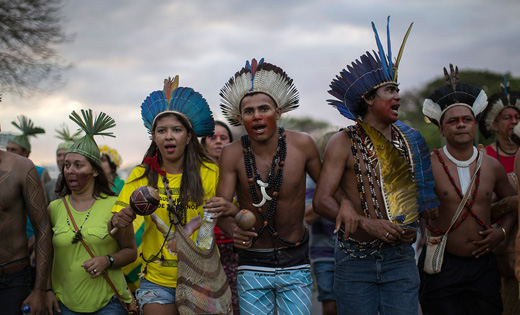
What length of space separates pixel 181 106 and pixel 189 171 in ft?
1.90

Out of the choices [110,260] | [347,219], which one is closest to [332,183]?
[347,219]

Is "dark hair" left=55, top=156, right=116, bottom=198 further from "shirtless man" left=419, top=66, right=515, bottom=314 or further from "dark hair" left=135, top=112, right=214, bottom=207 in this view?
"shirtless man" left=419, top=66, right=515, bottom=314

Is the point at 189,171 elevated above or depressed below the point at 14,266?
above

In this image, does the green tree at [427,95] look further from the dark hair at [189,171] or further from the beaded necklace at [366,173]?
the dark hair at [189,171]

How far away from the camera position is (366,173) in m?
3.93

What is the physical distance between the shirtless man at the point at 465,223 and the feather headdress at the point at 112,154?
4.36m

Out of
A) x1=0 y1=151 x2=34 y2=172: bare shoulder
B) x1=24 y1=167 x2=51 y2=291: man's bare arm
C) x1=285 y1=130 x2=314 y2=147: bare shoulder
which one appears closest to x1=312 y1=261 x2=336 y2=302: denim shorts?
x1=285 y1=130 x2=314 y2=147: bare shoulder

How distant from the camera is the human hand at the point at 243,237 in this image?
365 centimetres

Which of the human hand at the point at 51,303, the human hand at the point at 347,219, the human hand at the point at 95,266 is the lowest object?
the human hand at the point at 51,303

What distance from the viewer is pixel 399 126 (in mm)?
4129

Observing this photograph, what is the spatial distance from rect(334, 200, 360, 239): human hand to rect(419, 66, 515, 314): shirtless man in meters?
1.27

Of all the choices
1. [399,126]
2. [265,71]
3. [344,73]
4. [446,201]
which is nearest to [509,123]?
[446,201]

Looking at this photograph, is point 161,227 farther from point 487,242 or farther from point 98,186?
point 487,242

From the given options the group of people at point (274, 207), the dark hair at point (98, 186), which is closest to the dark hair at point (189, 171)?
A: the group of people at point (274, 207)
